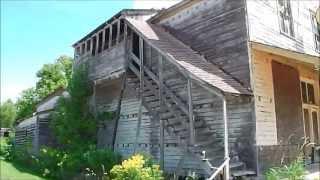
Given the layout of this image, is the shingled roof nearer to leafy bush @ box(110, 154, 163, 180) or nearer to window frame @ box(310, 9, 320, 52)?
leafy bush @ box(110, 154, 163, 180)

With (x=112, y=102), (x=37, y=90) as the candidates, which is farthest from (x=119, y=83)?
(x=37, y=90)

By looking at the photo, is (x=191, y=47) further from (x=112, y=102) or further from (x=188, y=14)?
(x=112, y=102)

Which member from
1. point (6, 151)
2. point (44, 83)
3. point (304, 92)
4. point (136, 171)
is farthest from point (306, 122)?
point (44, 83)

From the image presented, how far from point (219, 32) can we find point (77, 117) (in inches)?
369

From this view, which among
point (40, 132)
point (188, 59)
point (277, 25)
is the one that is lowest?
point (40, 132)

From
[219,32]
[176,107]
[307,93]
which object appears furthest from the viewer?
[307,93]

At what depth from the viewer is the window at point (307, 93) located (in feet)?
53.9

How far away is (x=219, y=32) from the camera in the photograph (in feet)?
49.9

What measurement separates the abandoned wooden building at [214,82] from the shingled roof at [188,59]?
7 cm

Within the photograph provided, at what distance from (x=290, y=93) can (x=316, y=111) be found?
3.01 metres

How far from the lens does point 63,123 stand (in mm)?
20797

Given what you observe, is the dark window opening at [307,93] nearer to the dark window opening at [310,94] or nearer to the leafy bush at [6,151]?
the dark window opening at [310,94]

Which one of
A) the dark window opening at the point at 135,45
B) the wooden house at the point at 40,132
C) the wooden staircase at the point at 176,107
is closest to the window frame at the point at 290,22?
the wooden staircase at the point at 176,107

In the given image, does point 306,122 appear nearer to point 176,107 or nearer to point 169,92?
point 176,107
